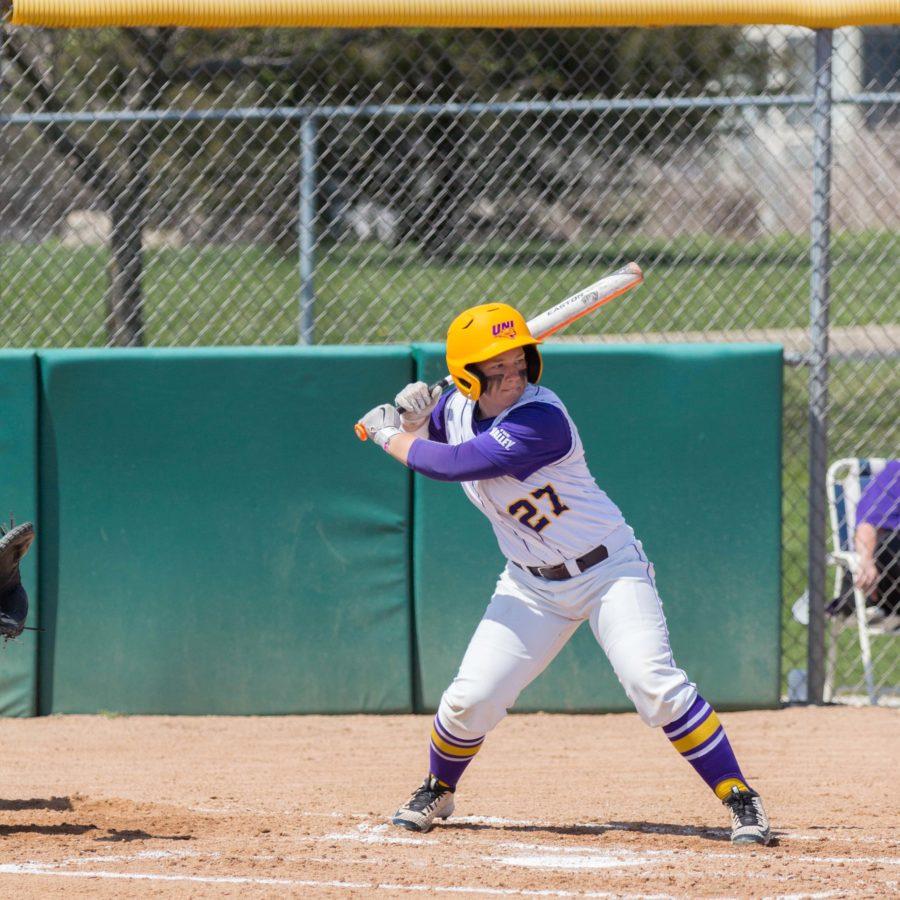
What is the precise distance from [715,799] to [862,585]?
1.64m

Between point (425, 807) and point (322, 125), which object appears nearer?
point (425, 807)

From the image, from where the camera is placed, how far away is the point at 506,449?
3928 millimetres

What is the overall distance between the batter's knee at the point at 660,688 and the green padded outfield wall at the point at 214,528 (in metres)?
1.91

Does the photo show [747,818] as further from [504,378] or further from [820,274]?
[820,274]

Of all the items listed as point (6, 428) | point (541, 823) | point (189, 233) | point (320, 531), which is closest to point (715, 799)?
point (541, 823)

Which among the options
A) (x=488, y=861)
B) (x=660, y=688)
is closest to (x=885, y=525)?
(x=660, y=688)

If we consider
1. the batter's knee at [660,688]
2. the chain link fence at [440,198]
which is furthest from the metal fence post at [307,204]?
the batter's knee at [660,688]

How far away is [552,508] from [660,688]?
0.60m

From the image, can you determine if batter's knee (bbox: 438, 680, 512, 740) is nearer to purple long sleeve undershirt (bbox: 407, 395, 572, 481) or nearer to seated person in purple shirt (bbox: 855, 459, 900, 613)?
purple long sleeve undershirt (bbox: 407, 395, 572, 481)

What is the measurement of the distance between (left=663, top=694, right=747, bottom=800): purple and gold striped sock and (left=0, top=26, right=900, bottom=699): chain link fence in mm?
Result: 2047

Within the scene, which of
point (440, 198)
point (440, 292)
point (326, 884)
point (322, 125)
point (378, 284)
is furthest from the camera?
point (378, 284)

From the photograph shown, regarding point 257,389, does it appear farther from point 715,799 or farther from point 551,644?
point 715,799

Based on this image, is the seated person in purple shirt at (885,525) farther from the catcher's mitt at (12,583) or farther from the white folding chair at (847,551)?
the catcher's mitt at (12,583)

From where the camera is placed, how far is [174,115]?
548 cm
